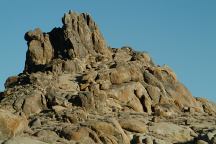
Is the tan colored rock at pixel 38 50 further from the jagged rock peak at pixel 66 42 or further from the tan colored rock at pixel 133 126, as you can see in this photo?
the tan colored rock at pixel 133 126

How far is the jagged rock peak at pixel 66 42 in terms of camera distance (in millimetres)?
100062

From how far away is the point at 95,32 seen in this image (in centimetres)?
10438

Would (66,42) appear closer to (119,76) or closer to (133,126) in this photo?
(119,76)

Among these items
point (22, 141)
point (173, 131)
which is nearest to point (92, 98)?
point (173, 131)

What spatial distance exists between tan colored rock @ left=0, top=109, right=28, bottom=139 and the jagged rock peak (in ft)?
A: 110

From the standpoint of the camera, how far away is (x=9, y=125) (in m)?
64.0

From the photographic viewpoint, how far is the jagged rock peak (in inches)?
3939

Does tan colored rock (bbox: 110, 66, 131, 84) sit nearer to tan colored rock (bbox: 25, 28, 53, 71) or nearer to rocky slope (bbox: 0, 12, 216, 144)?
rocky slope (bbox: 0, 12, 216, 144)

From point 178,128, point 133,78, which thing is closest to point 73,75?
point 133,78

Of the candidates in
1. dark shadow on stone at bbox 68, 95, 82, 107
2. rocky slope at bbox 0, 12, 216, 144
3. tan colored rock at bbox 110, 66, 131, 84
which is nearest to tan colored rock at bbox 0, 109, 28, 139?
rocky slope at bbox 0, 12, 216, 144

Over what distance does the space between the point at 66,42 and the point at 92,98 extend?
23.7 meters

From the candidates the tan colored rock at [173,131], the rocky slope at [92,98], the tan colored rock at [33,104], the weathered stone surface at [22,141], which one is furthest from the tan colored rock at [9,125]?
the tan colored rock at [173,131]

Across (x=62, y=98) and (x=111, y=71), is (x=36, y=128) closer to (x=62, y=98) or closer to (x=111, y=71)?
(x=62, y=98)

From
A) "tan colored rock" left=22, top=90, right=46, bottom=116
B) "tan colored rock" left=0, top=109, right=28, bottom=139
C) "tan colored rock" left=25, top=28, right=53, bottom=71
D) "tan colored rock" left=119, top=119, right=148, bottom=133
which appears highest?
"tan colored rock" left=25, top=28, right=53, bottom=71
